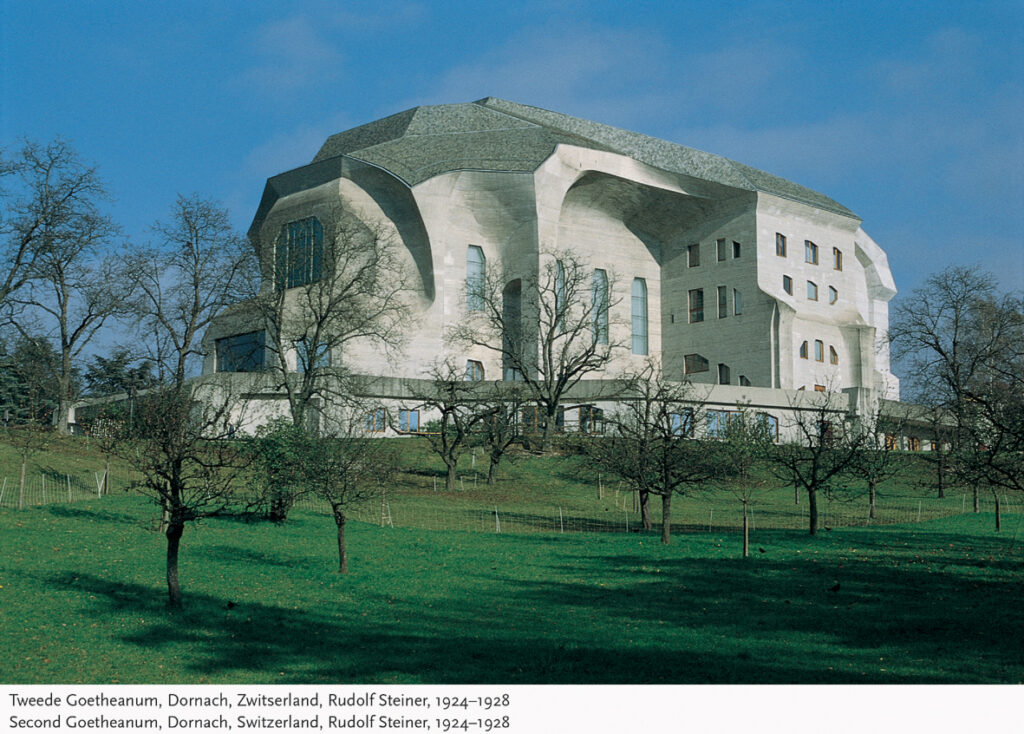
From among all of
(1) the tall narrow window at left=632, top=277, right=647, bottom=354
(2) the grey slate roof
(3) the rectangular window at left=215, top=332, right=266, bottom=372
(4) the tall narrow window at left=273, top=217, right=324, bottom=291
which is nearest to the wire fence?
(4) the tall narrow window at left=273, top=217, right=324, bottom=291

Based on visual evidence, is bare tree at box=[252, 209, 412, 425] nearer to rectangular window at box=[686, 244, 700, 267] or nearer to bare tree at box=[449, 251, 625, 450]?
bare tree at box=[449, 251, 625, 450]

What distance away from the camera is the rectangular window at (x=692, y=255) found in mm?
68688

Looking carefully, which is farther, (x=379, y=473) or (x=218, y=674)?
(x=379, y=473)

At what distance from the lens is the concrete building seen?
196 feet

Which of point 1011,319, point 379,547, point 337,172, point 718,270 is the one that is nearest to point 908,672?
point 379,547

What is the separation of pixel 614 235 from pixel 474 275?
11360 mm

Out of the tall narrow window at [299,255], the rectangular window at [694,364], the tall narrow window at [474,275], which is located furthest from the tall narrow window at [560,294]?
the tall narrow window at [299,255]

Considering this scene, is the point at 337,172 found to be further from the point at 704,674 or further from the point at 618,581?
the point at 704,674

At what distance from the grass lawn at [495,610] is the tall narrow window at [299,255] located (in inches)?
723

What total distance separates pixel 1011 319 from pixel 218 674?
4930 centimetres

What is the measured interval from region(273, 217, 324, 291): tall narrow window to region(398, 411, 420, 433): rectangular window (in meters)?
9.44

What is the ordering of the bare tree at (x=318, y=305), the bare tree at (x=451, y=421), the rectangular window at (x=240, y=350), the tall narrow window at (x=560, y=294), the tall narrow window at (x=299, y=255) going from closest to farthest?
1. the bare tree at (x=451, y=421)
2. the bare tree at (x=318, y=305)
3. the tall narrow window at (x=299, y=255)
4. the tall narrow window at (x=560, y=294)
5. the rectangular window at (x=240, y=350)

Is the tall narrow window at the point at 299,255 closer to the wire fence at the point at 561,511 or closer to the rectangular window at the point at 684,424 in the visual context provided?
the wire fence at the point at 561,511

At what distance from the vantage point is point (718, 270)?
2638 inches
